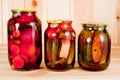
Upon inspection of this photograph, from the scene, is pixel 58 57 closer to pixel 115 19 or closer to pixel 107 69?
pixel 107 69

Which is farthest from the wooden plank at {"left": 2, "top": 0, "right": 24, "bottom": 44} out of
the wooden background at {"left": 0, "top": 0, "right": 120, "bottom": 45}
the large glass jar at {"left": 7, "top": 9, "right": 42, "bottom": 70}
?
the large glass jar at {"left": 7, "top": 9, "right": 42, "bottom": 70}

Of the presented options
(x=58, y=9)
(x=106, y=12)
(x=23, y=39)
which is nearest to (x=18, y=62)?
(x=23, y=39)

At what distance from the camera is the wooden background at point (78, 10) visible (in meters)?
1.22

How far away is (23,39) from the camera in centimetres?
82

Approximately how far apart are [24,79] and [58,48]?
0.17 metres

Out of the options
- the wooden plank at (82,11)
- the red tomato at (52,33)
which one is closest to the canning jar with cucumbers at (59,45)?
the red tomato at (52,33)

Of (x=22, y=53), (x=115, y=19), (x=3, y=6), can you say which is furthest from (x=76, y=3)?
(x=22, y=53)

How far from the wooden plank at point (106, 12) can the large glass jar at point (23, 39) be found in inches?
18.9

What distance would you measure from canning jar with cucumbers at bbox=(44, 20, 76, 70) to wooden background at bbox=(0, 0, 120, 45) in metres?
0.39

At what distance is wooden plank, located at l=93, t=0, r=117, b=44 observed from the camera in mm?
1221

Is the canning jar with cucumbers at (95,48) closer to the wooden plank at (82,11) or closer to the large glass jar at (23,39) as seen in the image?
the large glass jar at (23,39)

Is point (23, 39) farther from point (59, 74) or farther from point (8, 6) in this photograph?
point (8, 6)

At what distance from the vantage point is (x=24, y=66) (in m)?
0.84

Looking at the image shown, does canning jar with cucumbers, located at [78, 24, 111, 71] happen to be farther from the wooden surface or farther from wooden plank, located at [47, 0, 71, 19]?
wooden plank, located at [47, 0, 71, 19]
